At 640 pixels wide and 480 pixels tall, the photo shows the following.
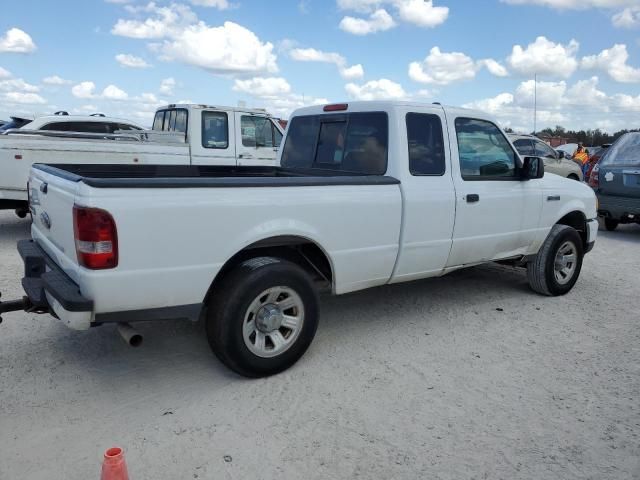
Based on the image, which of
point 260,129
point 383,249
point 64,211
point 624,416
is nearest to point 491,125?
point 383,249

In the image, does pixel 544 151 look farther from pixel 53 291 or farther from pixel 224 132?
pixel 53 291

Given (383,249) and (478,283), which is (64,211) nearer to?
(383,249)

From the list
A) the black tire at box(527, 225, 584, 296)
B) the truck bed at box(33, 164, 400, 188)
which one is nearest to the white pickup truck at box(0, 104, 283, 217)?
the truck bed at box(33, 164, 400, 188)

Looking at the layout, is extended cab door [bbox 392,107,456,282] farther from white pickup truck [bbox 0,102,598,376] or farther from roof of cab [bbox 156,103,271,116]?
roof of cab [bbox 156,103,271,116]

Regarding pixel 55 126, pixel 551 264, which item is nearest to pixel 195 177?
pixel 551 264

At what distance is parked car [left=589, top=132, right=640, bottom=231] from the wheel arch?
7.37 metres

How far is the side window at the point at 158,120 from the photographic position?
1100 centimetres

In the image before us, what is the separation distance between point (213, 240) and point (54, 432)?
1399 millimetres

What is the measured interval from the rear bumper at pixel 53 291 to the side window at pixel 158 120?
7503 mm

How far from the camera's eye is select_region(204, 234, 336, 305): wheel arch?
12.1 ft

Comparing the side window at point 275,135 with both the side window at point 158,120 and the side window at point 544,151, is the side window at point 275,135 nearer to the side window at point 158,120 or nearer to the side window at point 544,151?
the side window at point 158,120

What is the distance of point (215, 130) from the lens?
1016 centimetres

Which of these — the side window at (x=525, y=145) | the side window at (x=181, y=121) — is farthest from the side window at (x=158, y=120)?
the side window at (x=525, y=145)

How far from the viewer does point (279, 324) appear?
12.5 feet
